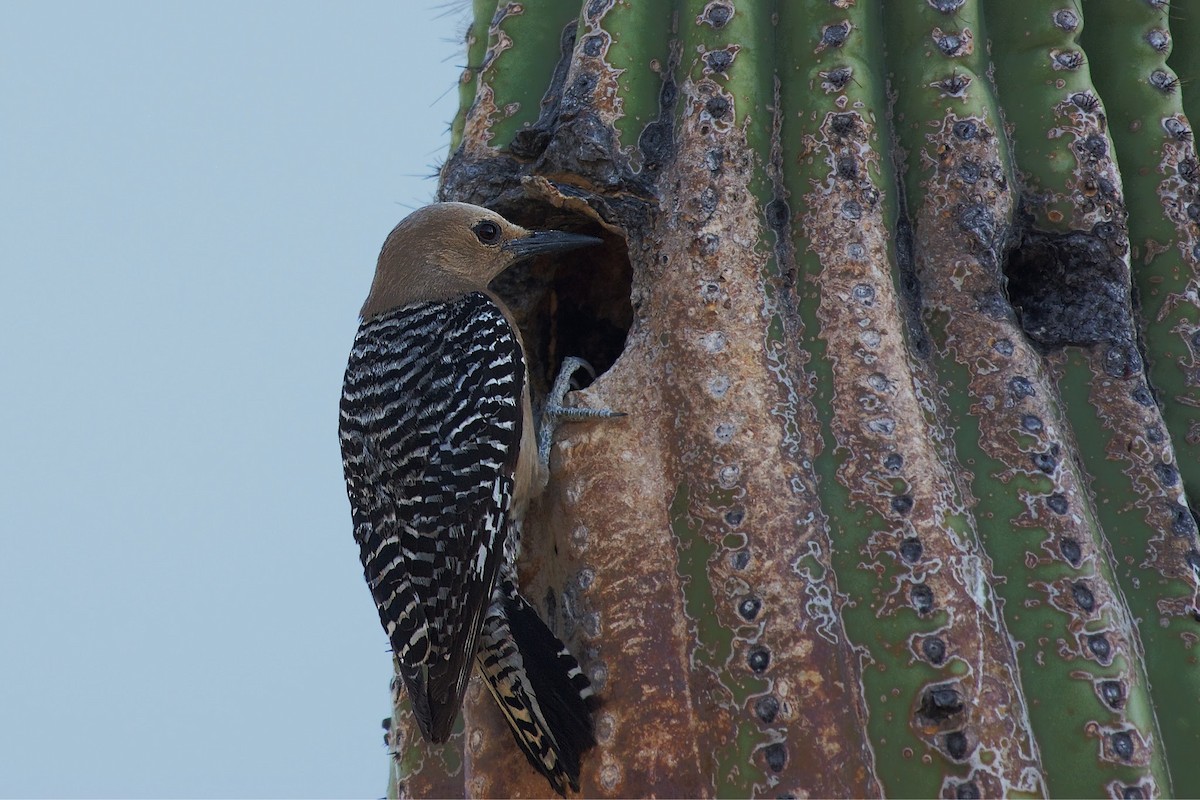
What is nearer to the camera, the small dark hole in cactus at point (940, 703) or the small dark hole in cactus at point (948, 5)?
the small dark hole in cactus at point (940, 703)

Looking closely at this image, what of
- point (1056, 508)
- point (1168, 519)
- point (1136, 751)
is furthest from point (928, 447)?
point (1136, 751)

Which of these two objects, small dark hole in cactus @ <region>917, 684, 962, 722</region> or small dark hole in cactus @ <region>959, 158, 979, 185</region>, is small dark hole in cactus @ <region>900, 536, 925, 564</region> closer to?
small dark hole in cactus @ <region>917, 684, 962, 722</region>

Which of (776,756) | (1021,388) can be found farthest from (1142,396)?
(776,756)

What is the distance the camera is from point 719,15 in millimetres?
2898

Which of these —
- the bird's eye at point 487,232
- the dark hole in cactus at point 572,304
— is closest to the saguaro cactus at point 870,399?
the bird's eye at point 487,232

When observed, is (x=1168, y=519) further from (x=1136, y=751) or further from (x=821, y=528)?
(x=821, y=528)

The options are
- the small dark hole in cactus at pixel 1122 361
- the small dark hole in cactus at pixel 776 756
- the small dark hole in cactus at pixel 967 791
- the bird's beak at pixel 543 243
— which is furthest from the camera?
the bird's beak at pixel 543 243

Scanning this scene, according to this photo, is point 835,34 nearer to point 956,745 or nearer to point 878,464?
point 878,464

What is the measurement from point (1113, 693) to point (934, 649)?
1.02 feet

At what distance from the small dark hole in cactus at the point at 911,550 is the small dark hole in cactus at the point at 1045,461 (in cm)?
31

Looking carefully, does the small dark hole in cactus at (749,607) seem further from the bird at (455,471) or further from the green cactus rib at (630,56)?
the green cactus rib at (630,56)

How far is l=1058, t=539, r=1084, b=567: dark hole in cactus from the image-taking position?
7.70 feet

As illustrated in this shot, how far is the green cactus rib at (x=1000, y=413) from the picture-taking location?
2.22 meters

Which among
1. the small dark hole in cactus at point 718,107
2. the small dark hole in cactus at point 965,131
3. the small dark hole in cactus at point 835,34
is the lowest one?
the small dark hole in cactus at point 965,131
